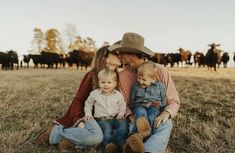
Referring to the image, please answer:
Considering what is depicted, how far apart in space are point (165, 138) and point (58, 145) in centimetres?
145

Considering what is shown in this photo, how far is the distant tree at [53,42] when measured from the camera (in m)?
68.4

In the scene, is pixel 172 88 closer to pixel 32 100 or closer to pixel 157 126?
pixel 157 126

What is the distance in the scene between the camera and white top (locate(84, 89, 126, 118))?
4.72 metres

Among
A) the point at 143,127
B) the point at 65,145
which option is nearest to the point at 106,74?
the point at 143,127

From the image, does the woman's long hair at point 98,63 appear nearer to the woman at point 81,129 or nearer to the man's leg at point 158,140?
the woman at point 81,129

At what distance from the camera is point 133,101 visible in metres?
4.77

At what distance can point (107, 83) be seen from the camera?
466 centimetres

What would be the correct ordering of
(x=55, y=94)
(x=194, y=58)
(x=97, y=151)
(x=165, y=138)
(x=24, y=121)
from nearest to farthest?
(x=165, y=138) → (x=97, y=151) → (x=24, y=121) → (x=55, y=94) → (x=194, y=58)

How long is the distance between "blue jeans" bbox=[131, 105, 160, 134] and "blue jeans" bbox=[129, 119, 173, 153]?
13cm

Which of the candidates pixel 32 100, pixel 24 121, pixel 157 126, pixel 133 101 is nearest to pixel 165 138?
pixel 157 126

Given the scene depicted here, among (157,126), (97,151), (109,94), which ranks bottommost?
(97,151)

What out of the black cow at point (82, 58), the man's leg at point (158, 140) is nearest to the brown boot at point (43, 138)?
the man's leg at point (158, 140)

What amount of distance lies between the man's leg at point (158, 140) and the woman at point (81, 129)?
727mm

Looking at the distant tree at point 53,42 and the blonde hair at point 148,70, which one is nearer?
the blonde hair at point 148,70
